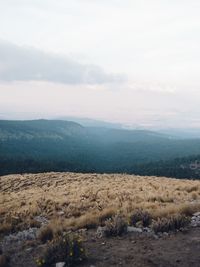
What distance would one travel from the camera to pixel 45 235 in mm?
13094

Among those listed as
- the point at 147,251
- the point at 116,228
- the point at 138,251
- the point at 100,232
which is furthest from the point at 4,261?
the point at 147,251

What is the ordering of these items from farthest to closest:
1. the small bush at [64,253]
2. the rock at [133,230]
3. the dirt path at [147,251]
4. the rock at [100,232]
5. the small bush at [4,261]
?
the rock at [133,230] < the rock at [100,232] < the small bush at [4,261] < the small bush at [64,253] < the dirt path at [147,251]

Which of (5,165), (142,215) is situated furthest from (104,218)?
(5,165)

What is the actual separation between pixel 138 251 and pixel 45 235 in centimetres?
→ 372

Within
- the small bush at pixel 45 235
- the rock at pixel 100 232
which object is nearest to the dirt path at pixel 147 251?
the rock at pixel 100 232

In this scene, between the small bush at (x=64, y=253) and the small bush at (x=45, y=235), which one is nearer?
the small bush at (x=64, y=253)

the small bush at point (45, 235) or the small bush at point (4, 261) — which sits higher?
the small bush at point (45, 235)

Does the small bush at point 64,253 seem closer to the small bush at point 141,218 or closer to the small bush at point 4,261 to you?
the small bush at point 4,261

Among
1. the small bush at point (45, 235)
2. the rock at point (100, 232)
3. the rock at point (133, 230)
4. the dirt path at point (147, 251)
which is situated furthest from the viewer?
the small bush at point (45, 235)

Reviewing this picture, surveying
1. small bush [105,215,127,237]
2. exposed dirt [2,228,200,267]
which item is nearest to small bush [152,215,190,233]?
exposed dirt [2,228,200,267]

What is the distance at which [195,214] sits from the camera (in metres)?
14.6

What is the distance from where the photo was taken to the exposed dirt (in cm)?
1000

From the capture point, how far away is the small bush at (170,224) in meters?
12.6

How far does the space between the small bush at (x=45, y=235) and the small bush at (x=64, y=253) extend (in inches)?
86.2
